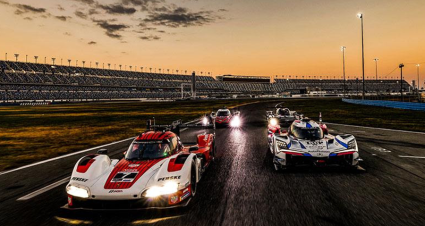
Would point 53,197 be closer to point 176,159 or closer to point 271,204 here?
point 176,159

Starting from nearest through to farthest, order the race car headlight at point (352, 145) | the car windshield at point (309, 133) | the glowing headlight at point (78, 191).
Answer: the glowing headlight at point (78, 191) < the race car headlight at point (352, 145) < the car windshield at point (309, 133)

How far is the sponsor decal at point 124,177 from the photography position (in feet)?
18.8

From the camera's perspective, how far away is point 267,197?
20.6 feet

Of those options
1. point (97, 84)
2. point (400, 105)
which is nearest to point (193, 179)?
point (400, 105)

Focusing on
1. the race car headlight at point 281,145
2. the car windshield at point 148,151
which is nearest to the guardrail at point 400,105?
the race car headlight at point 281,145

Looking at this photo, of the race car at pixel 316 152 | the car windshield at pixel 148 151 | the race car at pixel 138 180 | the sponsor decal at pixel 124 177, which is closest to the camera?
the race car at pixel 138 180

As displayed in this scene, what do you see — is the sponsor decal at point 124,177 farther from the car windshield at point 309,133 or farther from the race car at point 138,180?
the car windshield at point 309,133

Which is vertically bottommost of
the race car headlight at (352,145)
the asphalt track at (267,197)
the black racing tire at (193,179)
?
the asphalt track at (267,197)

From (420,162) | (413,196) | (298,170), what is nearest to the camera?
(413,196)

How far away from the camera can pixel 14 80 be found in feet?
324

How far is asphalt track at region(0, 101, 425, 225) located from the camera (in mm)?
5141

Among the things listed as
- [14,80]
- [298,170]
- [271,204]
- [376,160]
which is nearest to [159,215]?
[271,204]

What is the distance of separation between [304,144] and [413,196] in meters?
3.04

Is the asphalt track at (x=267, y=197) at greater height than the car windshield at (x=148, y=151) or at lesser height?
lesser
